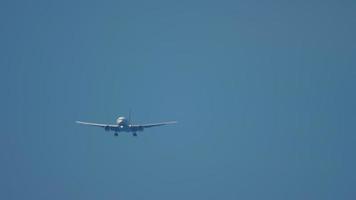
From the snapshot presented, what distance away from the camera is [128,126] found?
174 m

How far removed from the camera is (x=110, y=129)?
17462 cm

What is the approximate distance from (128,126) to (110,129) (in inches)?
127
